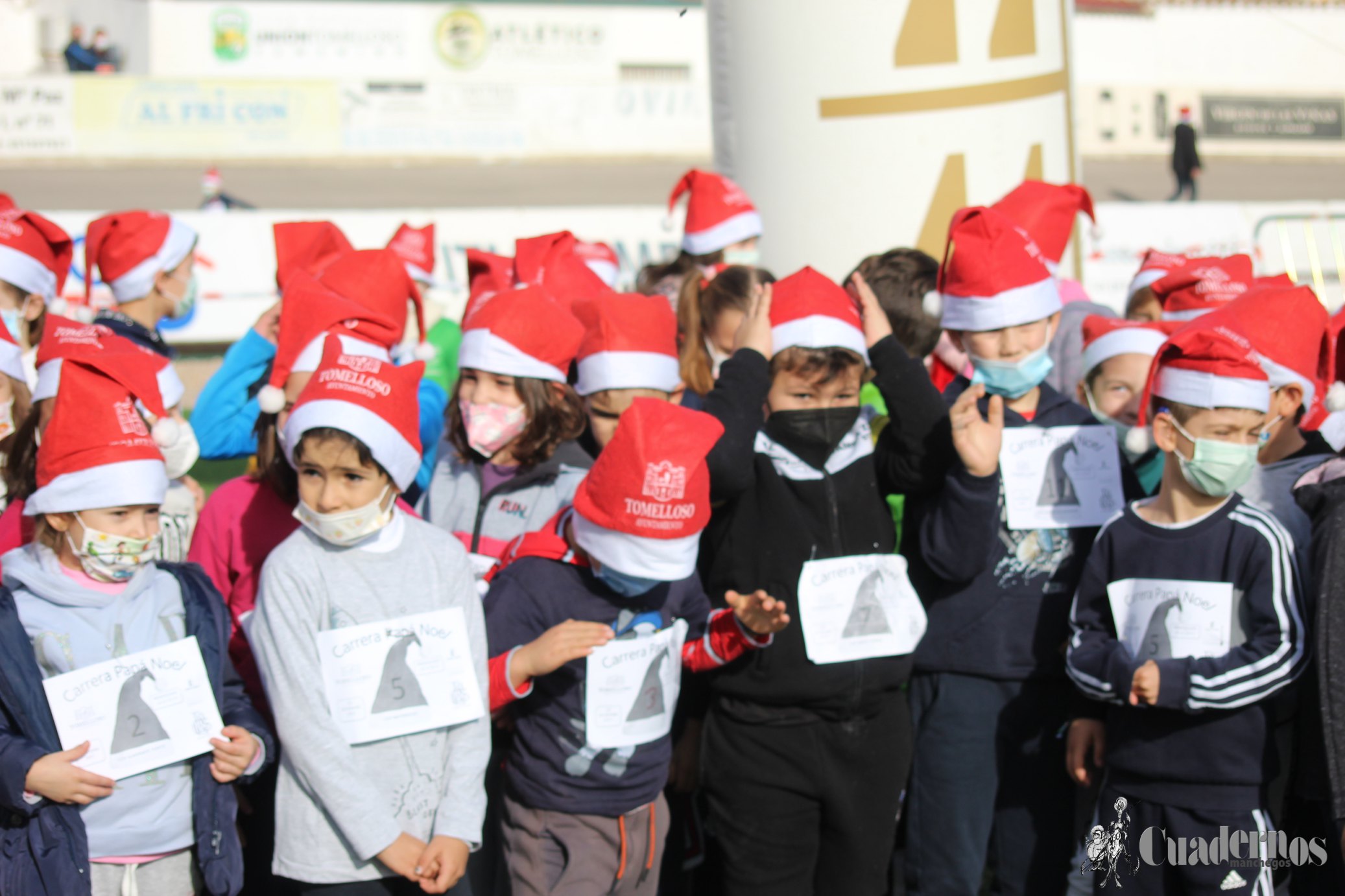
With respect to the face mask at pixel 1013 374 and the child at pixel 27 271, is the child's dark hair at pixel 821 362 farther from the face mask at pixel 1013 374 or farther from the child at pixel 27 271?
the child at pixel 27 271

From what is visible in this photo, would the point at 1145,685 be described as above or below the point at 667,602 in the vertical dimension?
below

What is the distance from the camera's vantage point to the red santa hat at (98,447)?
2674 millimetres

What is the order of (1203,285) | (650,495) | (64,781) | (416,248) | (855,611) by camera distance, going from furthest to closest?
(416,248), (1203,285), (855,611), (650,495), (64,781)

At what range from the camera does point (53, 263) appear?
167 inches

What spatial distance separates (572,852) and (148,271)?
269 cm

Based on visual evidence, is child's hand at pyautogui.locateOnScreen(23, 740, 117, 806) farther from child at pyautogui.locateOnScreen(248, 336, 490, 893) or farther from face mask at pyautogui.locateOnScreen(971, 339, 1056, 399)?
face mask at pyautogui.locateOnScreen(971, 339, 1056, 399)

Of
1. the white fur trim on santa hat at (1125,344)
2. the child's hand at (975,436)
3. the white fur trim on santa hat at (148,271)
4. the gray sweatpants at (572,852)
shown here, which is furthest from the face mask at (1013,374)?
the white fur trim on santa hat at (148,271)

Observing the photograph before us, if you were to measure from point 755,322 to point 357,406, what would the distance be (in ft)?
3.87

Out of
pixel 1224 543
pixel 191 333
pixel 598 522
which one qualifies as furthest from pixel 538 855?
pixel 191 333

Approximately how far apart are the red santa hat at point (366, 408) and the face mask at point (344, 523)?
0.11m

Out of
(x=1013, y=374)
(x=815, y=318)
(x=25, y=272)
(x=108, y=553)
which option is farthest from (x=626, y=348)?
(x=25, y=272)

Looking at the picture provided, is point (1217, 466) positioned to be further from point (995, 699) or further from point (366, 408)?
point (366, 408)

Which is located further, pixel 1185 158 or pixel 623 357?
pixel 1185 158

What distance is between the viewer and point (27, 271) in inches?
158
